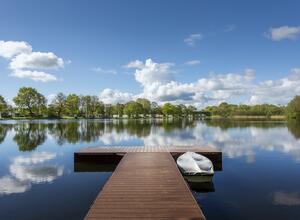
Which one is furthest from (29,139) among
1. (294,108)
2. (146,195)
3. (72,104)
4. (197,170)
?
(294,108)

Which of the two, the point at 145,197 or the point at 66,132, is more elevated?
the point at 145,197

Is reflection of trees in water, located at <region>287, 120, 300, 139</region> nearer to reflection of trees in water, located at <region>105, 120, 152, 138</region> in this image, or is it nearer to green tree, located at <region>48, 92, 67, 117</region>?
reflection of trees in water, located at <region>105, 120, 152, 138</region>

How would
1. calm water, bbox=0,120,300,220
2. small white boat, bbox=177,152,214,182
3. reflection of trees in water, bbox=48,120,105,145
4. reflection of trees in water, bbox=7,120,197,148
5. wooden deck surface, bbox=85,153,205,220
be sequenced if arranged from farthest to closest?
1. reflection of trees in water, bbox=48,120,105,145
2. reflection of trees in water, bbox=7,120,197,148
3. small white boat, bbox=177,152,214,182
4. calm water, bbox=0,120,300,220
5. wooden deck surface, bbox=85,153,205,220

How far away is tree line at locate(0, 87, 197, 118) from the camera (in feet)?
316

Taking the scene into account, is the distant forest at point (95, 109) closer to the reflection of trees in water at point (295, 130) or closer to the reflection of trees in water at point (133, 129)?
the reflection of trees in water at point (295, 130)

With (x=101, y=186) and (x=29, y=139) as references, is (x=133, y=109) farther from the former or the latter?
(x=101, y=186)

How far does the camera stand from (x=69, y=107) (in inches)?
4338

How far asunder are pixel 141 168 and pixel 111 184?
298 cm

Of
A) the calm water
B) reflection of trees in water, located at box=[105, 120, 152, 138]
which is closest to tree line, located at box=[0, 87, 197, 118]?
reflection of trees in water, located at box=[105, 120, 152, 138]

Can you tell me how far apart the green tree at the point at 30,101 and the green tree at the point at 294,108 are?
299 feet

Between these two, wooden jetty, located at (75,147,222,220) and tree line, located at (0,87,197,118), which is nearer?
wooden jetty, located at (75,147,222,220)

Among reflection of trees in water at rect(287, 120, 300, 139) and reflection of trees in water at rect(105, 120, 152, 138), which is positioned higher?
reflection of trees in water at rect(105, 120, 152, 138)

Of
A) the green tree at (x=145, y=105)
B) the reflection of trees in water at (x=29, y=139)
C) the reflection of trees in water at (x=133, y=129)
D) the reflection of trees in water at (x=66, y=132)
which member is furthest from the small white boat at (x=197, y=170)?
the green tree at (x=145, y=105)

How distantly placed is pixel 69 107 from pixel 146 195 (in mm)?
107846
